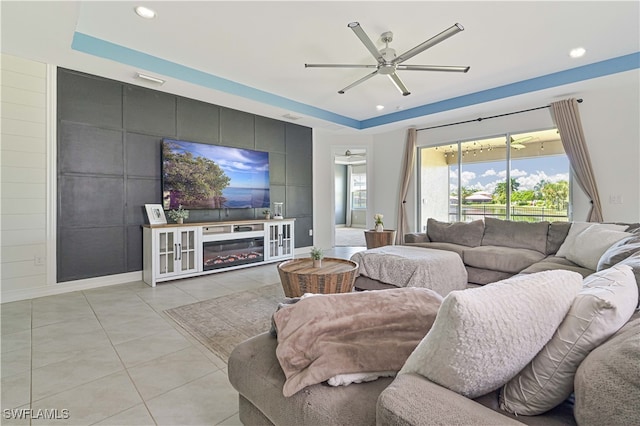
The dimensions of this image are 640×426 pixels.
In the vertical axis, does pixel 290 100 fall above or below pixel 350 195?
above

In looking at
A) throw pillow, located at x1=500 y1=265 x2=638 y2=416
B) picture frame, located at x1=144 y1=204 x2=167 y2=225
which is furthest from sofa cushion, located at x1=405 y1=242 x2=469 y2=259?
picture frame, located at x1=144 y1=204 x2=167 y2=225

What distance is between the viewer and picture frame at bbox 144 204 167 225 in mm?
4102

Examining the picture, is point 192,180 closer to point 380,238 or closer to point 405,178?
point 380,238

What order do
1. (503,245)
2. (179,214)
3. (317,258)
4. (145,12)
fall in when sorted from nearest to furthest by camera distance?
(145,12)
(317,258)
(503,245)
(179,214)

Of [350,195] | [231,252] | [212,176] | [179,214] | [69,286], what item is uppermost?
[350,195]

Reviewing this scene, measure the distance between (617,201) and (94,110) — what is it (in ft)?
22.9

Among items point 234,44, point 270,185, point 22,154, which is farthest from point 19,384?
point 270,185

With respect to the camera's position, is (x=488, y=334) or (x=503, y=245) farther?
(x=503, y=245)

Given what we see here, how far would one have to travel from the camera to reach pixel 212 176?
15.6 feet

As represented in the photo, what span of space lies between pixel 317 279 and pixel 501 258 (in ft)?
7.37

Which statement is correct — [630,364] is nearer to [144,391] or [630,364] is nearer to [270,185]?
[144,391]

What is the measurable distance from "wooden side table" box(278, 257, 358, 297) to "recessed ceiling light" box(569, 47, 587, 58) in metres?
3.56

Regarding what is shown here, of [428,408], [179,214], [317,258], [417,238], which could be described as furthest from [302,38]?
[428,408]

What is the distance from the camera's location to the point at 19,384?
1.78 m
